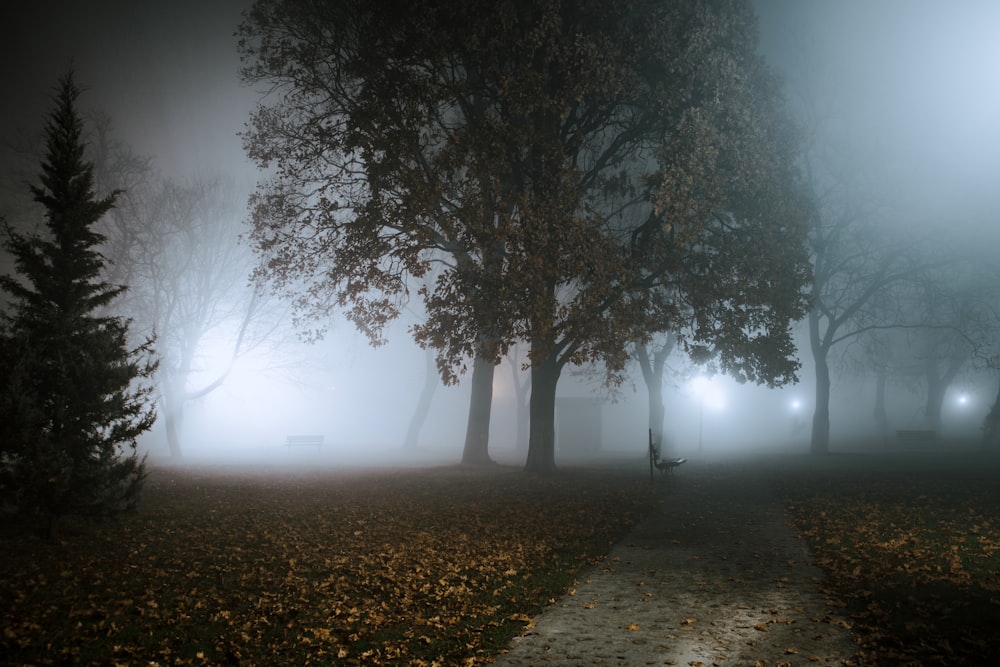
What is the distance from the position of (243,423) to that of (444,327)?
246 feet

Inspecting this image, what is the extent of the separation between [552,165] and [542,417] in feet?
27.7

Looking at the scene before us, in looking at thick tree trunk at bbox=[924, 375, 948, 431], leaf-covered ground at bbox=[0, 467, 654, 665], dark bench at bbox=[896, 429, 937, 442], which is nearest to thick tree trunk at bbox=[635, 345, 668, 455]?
leaf-covered ground at bbox=[0, 467, 654, 665]

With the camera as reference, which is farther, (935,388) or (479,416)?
(935,388)

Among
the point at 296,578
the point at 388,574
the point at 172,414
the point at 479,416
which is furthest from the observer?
the point at 172,414

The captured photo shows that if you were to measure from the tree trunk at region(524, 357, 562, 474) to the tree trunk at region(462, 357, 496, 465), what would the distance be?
447cm

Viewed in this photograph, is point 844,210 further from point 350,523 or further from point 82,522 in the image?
point 82,522

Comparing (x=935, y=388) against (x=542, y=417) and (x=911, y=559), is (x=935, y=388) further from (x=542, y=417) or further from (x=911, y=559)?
(x=911, y=559)

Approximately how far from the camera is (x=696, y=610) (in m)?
7.45

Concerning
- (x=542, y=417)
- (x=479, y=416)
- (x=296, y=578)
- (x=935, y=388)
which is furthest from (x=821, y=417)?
(x=296, y=578)

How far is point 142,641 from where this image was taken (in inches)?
253

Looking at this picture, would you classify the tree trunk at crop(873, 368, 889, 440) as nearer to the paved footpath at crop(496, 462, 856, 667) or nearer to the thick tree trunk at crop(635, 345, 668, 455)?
the thick tree trunk at crop(635, 345, 668, 455)

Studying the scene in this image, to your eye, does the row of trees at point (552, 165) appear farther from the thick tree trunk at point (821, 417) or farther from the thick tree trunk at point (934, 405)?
the thick tree trunk at point (934, 405)

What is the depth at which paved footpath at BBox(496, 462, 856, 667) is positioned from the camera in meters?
6.11

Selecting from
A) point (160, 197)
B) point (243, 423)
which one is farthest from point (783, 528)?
point (243, 423)
